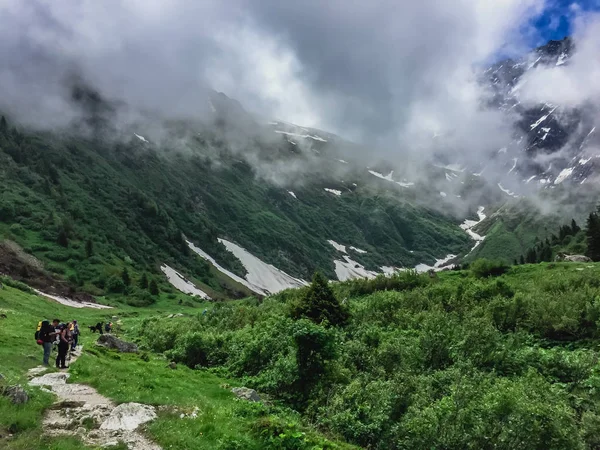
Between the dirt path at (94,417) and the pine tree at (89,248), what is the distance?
4846 inches

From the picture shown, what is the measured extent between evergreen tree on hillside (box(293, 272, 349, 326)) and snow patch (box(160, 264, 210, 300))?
11756 centimetres

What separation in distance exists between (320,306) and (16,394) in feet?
81.3

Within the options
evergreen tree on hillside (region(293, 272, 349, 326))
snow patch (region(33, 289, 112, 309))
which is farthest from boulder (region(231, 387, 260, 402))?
snow patch (region(33, 289, 112, 309))

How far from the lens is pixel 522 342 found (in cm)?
3008

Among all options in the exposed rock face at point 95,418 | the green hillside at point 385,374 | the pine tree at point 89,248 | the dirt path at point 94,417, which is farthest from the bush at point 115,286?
the exposed rock face at point 95,418

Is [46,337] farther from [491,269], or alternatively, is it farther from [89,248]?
[89,248]

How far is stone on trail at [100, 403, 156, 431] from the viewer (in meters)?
15.7

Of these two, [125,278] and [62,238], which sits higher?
[62,238]

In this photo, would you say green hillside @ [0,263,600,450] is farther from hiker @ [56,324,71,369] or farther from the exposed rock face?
hiker @ [56,324,71,369]

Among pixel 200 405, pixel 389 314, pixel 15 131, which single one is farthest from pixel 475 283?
pixel 15 131

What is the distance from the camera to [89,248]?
13375 cm

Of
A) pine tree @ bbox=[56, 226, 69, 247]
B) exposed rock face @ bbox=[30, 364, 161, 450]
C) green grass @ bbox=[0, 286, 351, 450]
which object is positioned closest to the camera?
green grass @ bbox=[0, 286, 351, 450]

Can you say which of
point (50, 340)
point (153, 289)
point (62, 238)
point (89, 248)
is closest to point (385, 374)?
point (50, 340)

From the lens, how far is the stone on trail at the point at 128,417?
1574 centimetres
